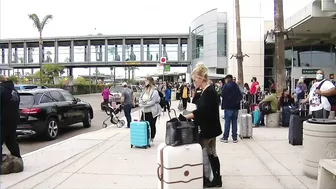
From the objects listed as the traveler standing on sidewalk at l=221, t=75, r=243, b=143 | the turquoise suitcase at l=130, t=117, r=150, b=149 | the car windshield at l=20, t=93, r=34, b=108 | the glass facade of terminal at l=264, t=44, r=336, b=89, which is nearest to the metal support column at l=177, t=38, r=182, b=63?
the glass facade of terminal at l=264, t=44, r=336, b=89

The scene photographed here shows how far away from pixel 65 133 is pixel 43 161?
5.18 m

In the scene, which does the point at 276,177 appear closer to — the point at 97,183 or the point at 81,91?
the point at 97,183

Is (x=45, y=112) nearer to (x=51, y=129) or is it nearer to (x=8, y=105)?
(x=51, y=129)

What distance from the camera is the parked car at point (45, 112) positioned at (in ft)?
32.4

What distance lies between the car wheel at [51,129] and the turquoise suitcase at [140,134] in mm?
3262

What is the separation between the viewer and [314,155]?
5543 mm

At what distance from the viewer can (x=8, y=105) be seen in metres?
Result: 6.24

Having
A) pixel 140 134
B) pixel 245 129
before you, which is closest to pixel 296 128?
pixel 245 129

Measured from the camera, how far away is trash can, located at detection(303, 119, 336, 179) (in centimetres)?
541

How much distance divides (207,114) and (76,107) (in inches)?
329

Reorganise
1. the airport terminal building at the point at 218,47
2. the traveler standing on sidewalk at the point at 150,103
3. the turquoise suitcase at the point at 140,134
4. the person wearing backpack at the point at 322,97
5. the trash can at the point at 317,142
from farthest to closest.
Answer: the airport terminal building at the point at 218,47 < the traveler standing on sidewalk at the point at 150,103 < the turquoise suitcase at the point at 140,134 < the person wearing backpack at the point at 322,97 < the trash can at the point at 317,142

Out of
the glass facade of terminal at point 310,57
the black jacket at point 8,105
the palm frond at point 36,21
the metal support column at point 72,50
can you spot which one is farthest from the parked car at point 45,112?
the metal support column at point 72,50

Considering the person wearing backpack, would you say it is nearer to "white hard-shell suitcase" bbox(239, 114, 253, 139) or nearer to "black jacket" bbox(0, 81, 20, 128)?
"white hard-shell suitcase" bbox(239, 114, 253, 139)

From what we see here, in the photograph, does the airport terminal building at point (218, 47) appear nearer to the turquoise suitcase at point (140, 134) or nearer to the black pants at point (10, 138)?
the turquoise suitcase at point (140, 134)
